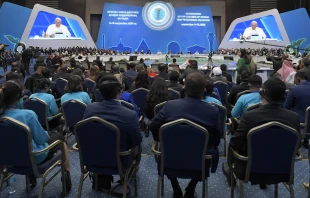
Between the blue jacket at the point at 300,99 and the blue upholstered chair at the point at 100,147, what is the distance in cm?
227

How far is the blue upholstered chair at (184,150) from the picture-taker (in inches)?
92.2

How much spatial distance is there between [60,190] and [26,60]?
10636 millimetres

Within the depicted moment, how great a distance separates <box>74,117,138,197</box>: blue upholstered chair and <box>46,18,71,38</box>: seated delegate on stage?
16.7 meters

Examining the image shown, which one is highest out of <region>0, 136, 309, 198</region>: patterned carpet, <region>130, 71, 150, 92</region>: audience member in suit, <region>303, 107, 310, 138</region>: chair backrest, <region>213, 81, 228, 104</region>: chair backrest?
<region>130, 71, 150, 92</region>: audience member in suit

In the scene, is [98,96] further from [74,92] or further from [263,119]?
[263,119]

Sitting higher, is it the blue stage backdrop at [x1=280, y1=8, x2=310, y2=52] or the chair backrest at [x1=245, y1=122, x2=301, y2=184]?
the blue stage backdrop at [x1=280, y1=8, x2=310, y2=52]

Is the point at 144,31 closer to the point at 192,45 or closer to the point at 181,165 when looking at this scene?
the point at 192,45

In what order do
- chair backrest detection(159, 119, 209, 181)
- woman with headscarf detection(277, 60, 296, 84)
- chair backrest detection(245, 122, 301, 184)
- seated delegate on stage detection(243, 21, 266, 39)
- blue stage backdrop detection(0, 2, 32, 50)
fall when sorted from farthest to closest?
seated delegate on stage detection(243, 21, 266, 39), blue stage backdrop detection(0, 2, 32, 50), woman with headscarf detection(277, 60, 296, 84), chair backrest detection(159, 119, 209, 181), chair backrest detection(245, 122, 301, 184)

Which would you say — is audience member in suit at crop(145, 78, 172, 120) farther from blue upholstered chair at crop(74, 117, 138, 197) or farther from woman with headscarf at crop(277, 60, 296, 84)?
woman with headscarf at crop(277, 60, 296, 84)

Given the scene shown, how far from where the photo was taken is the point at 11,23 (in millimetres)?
15492

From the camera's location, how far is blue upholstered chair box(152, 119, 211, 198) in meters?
2.34

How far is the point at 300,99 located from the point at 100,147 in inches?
101

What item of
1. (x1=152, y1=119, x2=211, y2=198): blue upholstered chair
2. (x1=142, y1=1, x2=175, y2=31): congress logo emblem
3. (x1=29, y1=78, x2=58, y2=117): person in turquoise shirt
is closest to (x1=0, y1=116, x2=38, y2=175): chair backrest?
(x1=152, y1=119, x2=211, y2=198): blue upholstered chair

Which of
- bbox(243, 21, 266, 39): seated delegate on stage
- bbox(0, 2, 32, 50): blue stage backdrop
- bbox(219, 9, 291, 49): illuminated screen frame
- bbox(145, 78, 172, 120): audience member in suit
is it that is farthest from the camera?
bbox(243, 21, 266, 39): seated delegate on stage
